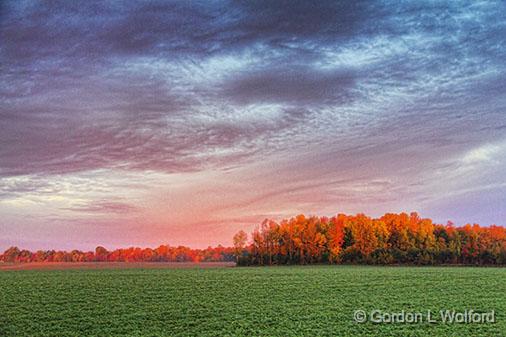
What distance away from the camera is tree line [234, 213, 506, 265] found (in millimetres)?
88831

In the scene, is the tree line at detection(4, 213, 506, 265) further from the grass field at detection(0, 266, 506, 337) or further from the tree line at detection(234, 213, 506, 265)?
the grass field at detection(0, 266, 506, 337)

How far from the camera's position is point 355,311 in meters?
23.7

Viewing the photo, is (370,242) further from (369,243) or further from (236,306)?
(236,306)

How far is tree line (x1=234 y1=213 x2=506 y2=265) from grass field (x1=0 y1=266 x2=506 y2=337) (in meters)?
52.0

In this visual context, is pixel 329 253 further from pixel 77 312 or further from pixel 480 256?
pixel 77 312

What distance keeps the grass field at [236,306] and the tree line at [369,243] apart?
52.0 m

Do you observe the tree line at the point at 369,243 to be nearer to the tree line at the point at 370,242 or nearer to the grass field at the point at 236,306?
the tree line at the point at 370,242

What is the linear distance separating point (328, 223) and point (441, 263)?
2296 cm

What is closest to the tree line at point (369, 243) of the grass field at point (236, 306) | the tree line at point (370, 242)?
the tree line at point (370, 242)

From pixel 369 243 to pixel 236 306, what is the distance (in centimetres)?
6947

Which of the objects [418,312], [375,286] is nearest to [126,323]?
[418,312]

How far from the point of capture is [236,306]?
2520 cm

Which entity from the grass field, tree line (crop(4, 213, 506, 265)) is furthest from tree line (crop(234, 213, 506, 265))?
the grass field

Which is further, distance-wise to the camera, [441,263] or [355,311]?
[441,263]
